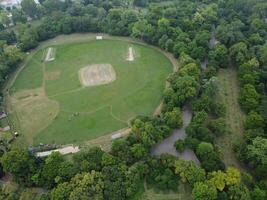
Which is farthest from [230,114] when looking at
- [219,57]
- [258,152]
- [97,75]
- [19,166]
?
[19,166]

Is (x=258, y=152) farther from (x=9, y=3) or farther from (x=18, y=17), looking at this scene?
(x=9, y=3)

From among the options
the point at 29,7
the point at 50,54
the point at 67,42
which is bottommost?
the point at 50,54

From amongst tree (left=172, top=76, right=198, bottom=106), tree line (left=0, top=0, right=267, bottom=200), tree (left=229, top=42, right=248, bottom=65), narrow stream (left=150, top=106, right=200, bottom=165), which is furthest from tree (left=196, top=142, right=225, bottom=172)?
tree (left=229, top=42, right=248, bottom=65)

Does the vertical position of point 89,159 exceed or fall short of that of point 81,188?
it exceeds it

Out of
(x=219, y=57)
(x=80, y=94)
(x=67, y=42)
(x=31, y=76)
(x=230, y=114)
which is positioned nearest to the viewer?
(x=230, y=114)

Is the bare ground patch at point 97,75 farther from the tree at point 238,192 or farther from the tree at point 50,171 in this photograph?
the tree at point 238,192

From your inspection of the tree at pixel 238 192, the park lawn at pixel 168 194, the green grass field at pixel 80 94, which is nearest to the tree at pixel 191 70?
the green grass field at pixel 80 94

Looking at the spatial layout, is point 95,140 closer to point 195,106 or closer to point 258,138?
point 195,106
